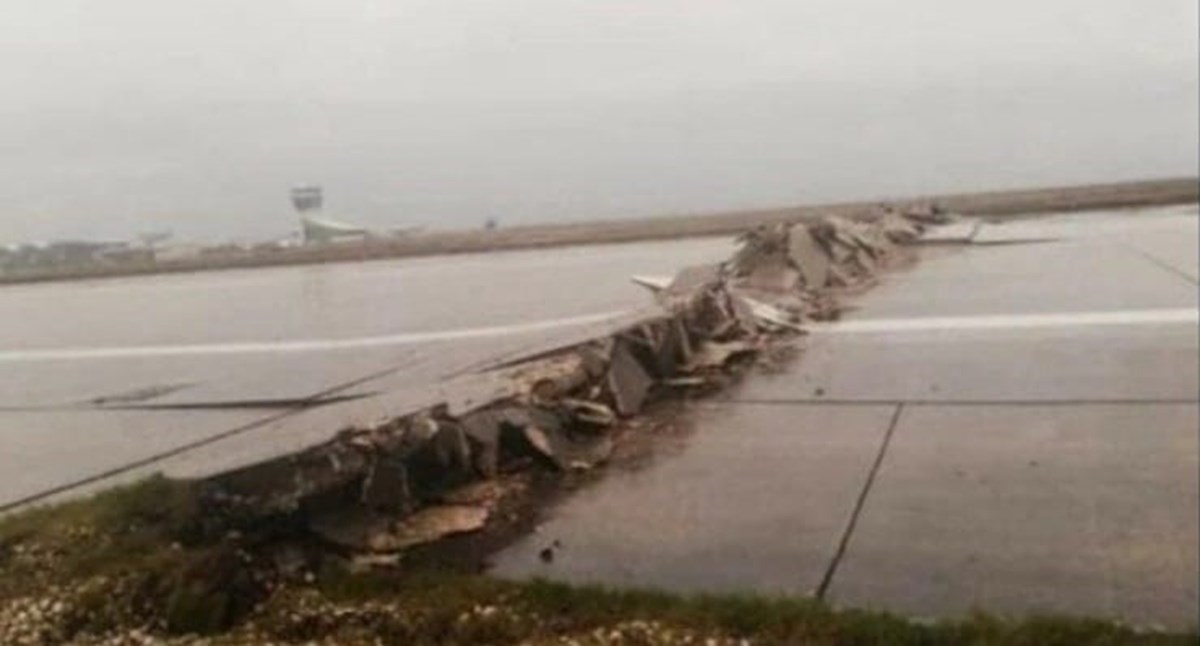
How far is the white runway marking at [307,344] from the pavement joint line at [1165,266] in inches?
194

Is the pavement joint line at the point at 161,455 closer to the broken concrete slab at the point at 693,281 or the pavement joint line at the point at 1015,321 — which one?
the broken concrete slab at the point at 693,281

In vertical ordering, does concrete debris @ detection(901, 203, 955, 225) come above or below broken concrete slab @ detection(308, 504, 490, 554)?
above

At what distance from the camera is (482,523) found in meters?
4.56

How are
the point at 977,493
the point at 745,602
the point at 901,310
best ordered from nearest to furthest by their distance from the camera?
1. the point at 745,602
2. the point at 977,493
3. the point at 901,310

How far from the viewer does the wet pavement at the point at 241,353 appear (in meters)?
5.68

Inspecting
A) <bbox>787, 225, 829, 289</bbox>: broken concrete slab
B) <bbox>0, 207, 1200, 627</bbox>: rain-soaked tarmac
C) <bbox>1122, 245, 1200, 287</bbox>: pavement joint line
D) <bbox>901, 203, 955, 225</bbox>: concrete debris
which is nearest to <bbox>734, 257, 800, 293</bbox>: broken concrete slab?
<bbox>787, 225, 829, 289</bbox>: broken concrete slab

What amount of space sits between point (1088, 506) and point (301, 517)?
9.75 feet

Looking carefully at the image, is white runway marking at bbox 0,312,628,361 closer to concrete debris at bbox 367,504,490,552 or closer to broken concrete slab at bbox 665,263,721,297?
broken concrete slab at bbox 665,263,721,297

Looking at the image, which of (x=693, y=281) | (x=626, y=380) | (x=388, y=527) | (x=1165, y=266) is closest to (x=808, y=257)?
(x=693, y=281)

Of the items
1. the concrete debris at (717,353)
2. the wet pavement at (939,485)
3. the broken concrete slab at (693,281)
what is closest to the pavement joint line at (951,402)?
the wet pavement at (939,485)

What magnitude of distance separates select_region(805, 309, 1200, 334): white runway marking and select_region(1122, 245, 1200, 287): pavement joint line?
165 cm

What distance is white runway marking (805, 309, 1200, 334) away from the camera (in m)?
7.81

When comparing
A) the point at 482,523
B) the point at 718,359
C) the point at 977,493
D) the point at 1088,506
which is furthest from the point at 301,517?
the point at 718,359

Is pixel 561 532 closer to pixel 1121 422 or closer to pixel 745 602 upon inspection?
pixel 745 602
